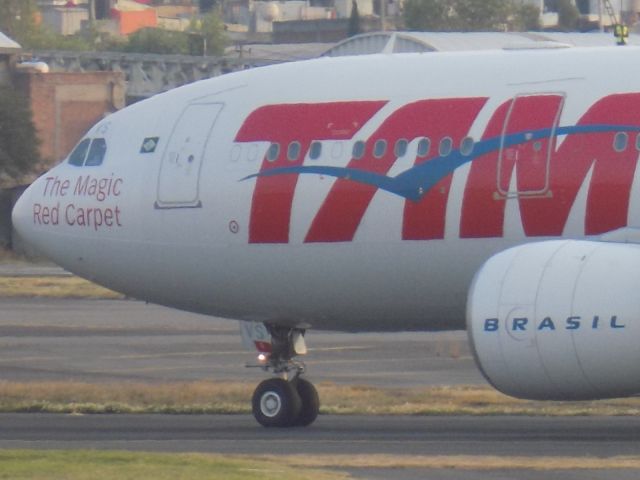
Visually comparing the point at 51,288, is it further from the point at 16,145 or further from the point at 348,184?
the point at 348,184

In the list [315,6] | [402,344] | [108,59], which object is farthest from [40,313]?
[315,6]

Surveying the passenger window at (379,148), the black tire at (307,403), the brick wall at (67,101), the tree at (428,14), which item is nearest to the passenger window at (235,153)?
the passenger window at (379,148)

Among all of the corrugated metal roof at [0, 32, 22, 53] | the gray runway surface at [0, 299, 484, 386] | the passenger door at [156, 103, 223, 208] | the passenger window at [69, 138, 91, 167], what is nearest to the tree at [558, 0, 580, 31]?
the corrugated metal roof at [0, 32, 22, 53]

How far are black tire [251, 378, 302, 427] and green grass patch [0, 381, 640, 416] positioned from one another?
203 centimetres

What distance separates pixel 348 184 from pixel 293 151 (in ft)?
3.01

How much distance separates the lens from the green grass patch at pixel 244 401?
22297 mm

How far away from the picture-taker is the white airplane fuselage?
17688 millimetres

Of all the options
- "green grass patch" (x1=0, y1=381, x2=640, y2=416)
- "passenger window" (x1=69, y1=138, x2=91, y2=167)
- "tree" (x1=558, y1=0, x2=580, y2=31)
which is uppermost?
"passenger window" (x1=69, y1=138, x2=91, y2=167)

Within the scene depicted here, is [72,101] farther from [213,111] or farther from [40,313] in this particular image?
[213,111]

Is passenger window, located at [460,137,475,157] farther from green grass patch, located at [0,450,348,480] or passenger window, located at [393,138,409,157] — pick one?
green grass patch, located at [0,450,348,480]

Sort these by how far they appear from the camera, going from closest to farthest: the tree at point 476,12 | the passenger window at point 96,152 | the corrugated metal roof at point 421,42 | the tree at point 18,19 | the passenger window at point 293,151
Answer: the passenger window at point 293,151 < the passenger window at point 96,152 < the corrugated metal roof at point 421,42 < the tree at point 476,12 < the tree at point 18,19

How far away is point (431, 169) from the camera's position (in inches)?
725

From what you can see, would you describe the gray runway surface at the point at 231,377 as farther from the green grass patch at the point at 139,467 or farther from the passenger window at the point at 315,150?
the passenger window at the point at 315,150

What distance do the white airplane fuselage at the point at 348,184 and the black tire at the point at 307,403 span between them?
76 cm
